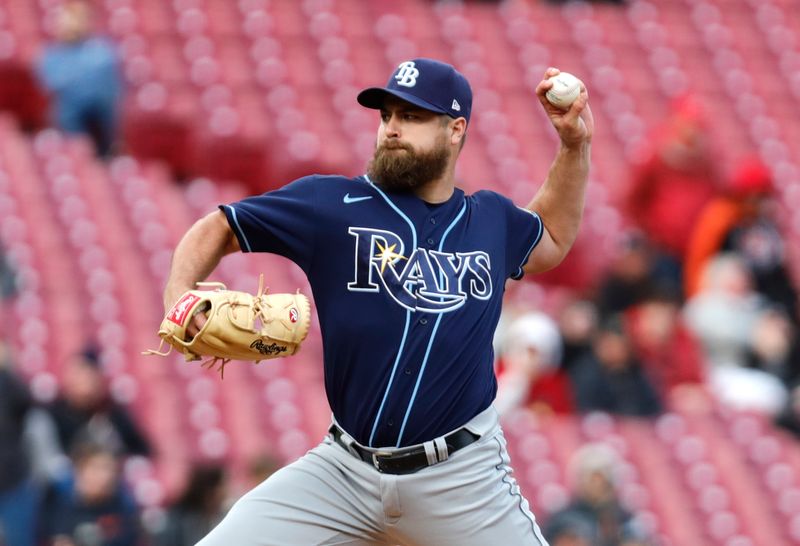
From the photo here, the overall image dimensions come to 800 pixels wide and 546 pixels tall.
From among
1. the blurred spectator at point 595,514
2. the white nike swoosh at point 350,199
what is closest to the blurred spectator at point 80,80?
the blurred spectator at point 595,514

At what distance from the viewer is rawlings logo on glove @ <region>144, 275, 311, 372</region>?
10.9 ft

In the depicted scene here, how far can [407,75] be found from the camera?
12.0 ft

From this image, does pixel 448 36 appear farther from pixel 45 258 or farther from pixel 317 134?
pixel 45 258

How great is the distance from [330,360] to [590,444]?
3554 mm

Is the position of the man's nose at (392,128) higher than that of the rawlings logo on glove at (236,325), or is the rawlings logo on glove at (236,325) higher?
the man's nose at (392,128)

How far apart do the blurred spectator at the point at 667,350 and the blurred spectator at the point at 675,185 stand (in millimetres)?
1059

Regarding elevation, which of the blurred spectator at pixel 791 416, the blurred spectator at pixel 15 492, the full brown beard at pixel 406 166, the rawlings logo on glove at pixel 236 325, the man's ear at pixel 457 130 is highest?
the man's ear at pixel 457 130

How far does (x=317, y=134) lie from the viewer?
9.80 meters

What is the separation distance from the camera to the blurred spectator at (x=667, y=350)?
25.3 ft

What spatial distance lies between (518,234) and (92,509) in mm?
2953

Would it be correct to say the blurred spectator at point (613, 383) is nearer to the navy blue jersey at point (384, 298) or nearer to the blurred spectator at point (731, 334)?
the blurred spectator at point (731, 334)

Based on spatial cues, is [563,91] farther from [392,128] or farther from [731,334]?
[731,334]

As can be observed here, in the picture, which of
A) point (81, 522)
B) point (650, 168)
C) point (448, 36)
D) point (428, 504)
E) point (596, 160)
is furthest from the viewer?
point (448, 36)

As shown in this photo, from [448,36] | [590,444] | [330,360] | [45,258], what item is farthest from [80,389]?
[448,36]
